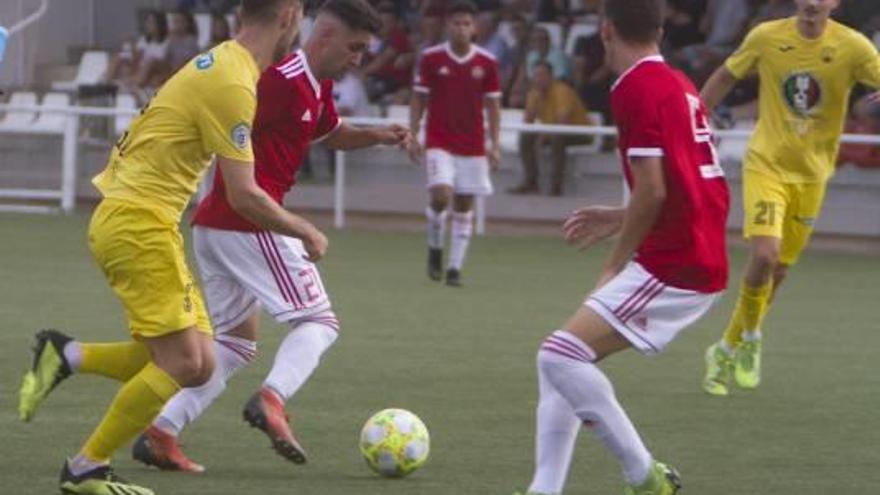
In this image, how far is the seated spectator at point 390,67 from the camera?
87.2ft

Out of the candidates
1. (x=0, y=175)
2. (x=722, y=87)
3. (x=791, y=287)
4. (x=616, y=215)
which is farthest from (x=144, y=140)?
(x=0, y=175)

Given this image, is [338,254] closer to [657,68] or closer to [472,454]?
[472,454]

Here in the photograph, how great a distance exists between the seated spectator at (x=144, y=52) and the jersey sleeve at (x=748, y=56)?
15797 mm

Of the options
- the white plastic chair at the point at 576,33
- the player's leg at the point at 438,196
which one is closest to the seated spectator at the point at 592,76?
the white plastic chair at the point at 576,33

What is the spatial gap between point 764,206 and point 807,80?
753 mm

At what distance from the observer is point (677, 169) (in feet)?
25.5

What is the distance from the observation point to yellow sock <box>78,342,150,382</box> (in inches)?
335

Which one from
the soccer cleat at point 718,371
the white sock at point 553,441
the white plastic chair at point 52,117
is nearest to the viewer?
the white sock at point 553,441

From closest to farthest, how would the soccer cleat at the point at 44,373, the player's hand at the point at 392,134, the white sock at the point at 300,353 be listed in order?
the soccer cleat at the point at 44,373
the white sock at the point at 300,353
the player's hand at the point at 392,134

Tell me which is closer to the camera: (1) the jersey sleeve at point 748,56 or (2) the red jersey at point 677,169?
(2) the red jersey at point 677,169

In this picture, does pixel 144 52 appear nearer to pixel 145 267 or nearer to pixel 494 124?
pixel 494 124

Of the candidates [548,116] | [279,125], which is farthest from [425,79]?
[279,125]

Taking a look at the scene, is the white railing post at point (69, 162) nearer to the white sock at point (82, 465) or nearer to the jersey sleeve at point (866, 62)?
the jersey sleeve at point (866, 62)

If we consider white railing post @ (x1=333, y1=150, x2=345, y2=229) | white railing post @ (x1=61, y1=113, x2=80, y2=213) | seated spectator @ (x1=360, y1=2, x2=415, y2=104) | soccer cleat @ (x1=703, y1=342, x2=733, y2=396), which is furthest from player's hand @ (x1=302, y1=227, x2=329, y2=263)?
seated spectator @ (x1=360, y1=2, x2=415, y2=104)
